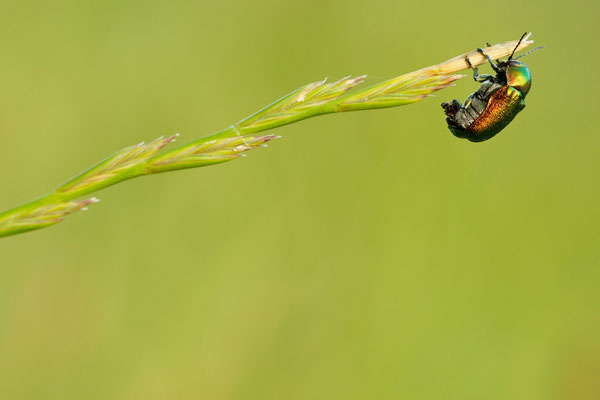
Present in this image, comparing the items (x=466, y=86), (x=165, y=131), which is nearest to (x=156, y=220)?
(x=165, y=131)

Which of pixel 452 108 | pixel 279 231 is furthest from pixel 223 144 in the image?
pixel 279 231

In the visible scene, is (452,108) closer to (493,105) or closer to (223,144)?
(493,105)

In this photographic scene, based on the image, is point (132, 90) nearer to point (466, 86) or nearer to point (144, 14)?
point (144, 14)

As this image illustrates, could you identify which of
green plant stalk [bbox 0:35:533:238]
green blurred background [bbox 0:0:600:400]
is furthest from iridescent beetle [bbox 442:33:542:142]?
green blurred background [bbox 0:0:600:400]

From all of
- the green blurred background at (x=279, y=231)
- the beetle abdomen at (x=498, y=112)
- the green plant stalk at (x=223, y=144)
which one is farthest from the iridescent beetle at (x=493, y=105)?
the green blurred background at (x=279, y=231)

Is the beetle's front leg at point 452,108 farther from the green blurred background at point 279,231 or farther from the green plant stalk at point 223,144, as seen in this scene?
the green blurred background at point 279,231
